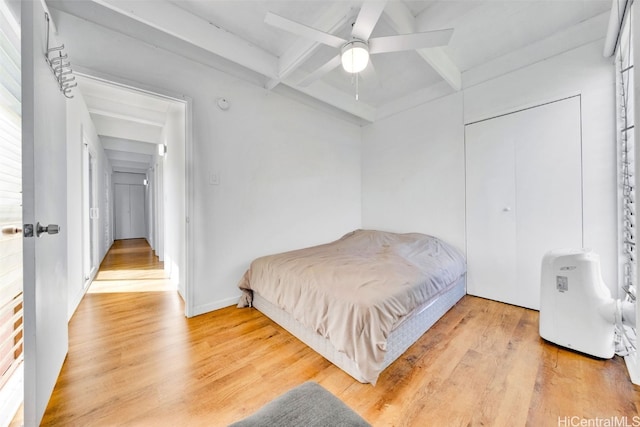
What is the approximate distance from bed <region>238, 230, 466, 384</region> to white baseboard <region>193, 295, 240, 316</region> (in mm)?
105

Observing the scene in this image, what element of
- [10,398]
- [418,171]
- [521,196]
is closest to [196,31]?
[10,398]

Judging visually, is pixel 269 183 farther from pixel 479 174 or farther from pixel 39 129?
pixel 479 174

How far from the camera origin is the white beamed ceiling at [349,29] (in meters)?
1.79

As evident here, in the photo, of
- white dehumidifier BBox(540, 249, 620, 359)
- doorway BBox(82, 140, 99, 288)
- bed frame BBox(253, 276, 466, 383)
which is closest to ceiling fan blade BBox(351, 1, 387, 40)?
bed frame BBox(253, 276, 466, 383)

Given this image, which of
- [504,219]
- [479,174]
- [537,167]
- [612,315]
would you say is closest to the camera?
[612,315]

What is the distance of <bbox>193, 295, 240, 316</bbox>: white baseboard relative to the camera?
7.39 feet

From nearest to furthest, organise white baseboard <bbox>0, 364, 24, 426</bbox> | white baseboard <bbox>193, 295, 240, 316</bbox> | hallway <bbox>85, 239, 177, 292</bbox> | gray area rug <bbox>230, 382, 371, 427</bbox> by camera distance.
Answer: gray area rug <bbox>230, 382, 371, 427</bbox> → white baseboard <bbox>0, 364, 24, 426</bbox> → white baseboard <bbox>193, 295, 240, 316</bbox> → hallway <bbox>85, 239, 177, 292</bbox>

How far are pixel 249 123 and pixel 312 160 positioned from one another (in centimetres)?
97

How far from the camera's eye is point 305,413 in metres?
0.65

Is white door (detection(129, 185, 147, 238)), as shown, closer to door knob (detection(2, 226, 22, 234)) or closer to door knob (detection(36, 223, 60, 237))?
door knob (detection(2, 226, 22, 234))

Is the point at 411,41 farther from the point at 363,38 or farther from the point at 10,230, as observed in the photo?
the point at 10,230

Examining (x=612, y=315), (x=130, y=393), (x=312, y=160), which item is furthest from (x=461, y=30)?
(x=130, y=393)

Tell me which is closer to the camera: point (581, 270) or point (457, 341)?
point (581, 270)

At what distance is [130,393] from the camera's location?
4.28 ft
